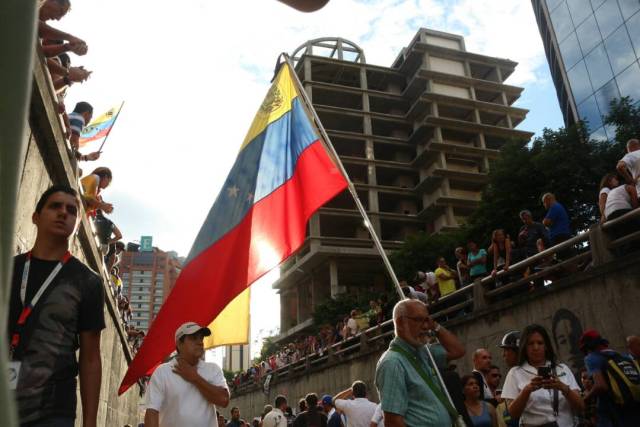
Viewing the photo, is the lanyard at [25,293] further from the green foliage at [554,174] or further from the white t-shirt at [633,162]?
the green foliage at [554,174]

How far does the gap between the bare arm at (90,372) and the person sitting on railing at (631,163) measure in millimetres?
7058

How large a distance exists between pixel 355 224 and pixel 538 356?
45085mm

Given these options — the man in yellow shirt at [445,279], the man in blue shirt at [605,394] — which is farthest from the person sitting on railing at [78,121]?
the man in yellow shirt at [445,279]

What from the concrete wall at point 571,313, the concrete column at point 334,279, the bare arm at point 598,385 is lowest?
the bare arm at point 598,385

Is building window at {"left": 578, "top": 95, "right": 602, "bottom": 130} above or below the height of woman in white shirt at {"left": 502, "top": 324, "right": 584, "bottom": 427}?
above

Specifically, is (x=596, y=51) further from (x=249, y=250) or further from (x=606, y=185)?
(x=249, y=250)

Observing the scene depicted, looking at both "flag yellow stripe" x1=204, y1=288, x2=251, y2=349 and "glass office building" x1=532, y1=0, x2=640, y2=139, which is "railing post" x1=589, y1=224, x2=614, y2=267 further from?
"glass office building" x1=532, y1=0, x2=640, y2=139

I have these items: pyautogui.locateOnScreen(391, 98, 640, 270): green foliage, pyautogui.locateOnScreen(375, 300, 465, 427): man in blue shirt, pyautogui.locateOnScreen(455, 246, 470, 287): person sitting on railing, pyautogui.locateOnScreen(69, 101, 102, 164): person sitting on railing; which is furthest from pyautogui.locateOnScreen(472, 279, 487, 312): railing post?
pyautogui.locateOnScreen(391, 98, 640, 270): green foliage

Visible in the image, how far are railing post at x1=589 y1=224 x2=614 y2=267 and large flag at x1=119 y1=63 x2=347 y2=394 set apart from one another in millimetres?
5296

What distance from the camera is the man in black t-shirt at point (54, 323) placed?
207 centimetres

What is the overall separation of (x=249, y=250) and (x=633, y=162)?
519 centimetres

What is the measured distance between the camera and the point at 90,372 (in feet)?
7.67

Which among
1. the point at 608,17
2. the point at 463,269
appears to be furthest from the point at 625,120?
the point at 463,269

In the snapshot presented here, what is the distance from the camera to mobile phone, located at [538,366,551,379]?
3.78 m
